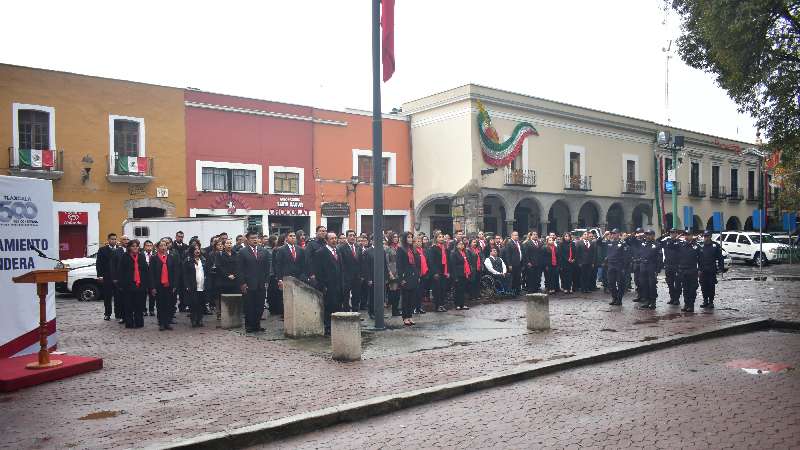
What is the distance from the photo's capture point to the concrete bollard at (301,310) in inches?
433

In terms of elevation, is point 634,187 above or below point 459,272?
above

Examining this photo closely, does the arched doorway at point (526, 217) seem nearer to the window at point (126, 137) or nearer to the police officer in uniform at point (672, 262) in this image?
the police officer in uniform at point (672, 262)

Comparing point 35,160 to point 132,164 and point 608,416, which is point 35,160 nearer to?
point 132,164

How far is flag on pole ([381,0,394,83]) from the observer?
11492mm

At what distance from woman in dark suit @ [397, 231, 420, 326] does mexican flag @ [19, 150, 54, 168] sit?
16231mm

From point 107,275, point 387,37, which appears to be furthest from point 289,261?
point 387,37

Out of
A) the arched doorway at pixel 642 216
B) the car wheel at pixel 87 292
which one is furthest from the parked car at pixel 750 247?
the car wheel at pixel 87 292

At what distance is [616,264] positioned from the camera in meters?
15.7

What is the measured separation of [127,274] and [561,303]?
10430 millimetres

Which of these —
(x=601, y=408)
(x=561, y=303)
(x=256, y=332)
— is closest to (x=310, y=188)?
(x=561, y=303)

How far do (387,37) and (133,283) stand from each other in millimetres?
7197

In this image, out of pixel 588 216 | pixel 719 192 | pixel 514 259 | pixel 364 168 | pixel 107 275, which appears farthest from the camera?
pixel 719 192

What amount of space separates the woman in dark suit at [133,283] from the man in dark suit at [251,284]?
219 centimetres

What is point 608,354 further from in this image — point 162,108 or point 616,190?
point 616,190
